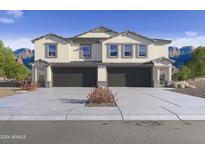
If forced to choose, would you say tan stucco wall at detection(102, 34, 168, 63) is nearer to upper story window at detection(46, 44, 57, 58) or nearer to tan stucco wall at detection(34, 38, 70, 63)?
tan stucco wall at detection(34, 38, 70, 63)

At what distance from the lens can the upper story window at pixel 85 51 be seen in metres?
34.1

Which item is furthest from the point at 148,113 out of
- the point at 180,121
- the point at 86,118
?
the point at 86,118

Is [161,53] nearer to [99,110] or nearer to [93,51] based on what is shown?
[93,51]

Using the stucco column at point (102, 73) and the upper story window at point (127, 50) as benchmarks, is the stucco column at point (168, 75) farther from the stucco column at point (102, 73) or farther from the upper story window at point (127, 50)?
the stucco column at point (102, 73)

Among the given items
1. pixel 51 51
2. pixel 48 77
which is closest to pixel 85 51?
pixel 51 51

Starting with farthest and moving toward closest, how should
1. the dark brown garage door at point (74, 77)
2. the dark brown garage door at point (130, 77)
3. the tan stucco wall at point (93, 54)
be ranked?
1. the tan stucco wall at point (93, 54)
2. the dark brown garage door at point (74, 77)
3. the dark brown garage door at point (130, 77)

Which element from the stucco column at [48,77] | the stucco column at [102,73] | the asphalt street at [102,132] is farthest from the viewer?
the stucco column at [102,73]

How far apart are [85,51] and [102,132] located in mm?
26306

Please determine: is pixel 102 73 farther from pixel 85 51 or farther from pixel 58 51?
pixel 58 51

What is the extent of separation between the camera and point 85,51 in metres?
34.2

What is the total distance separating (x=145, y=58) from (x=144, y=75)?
1961mm

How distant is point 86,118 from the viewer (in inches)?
423

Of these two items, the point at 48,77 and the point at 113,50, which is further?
the point at 113,50

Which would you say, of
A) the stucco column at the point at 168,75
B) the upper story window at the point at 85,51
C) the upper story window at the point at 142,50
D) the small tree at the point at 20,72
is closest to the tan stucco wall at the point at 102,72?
the upper story window at the point at 85,51
